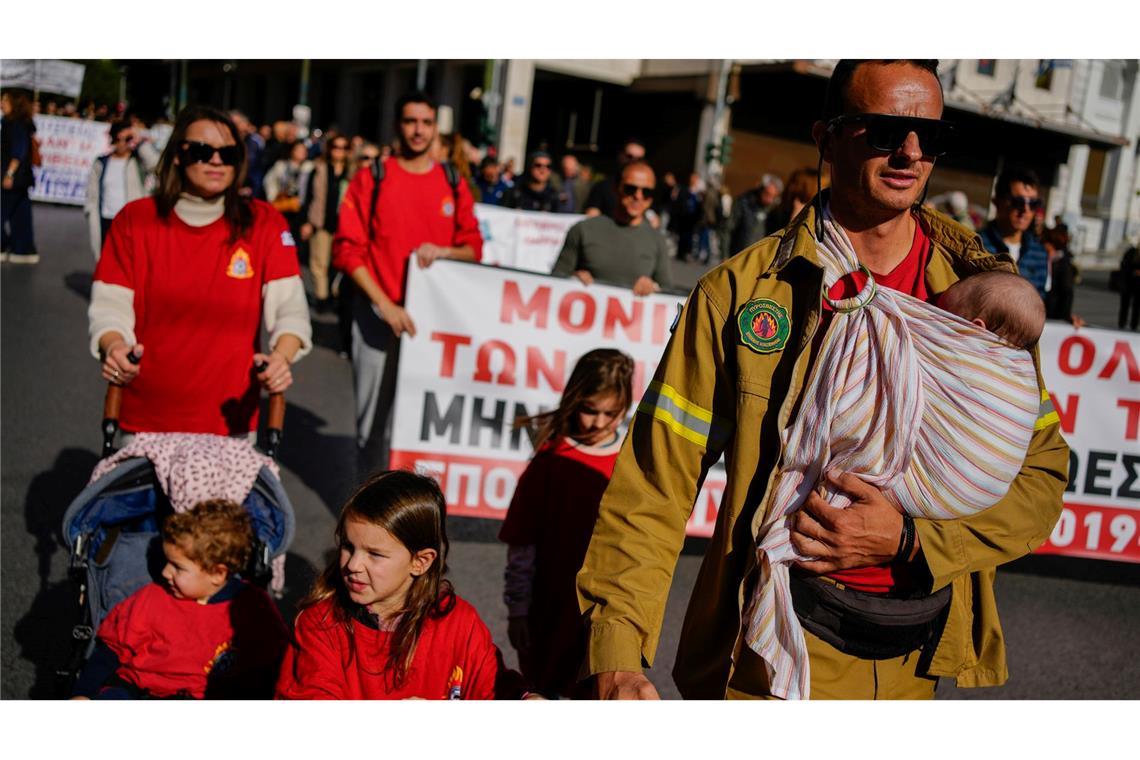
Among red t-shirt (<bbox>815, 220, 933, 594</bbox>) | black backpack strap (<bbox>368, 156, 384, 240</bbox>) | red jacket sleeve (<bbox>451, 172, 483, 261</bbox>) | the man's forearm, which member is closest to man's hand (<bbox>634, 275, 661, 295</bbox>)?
red jacket sleeve (<bbox>451, 172, 483, 261</bbox>)

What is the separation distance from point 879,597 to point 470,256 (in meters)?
4.39

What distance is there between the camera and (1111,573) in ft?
22.3

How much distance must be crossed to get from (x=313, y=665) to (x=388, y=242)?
12.2ft

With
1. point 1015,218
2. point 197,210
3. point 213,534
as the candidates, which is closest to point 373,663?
point 213,534

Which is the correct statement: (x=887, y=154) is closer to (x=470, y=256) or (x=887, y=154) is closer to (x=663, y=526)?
(x=663, y=526)

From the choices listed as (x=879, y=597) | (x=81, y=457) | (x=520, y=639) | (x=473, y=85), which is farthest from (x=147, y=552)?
(x=473, y=85)

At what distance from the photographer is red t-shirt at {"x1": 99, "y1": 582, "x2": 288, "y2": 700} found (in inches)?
130

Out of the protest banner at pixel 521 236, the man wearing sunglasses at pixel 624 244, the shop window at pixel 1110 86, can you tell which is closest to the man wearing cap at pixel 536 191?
the protest banner at pixel 521 236

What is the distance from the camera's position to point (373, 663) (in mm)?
2727

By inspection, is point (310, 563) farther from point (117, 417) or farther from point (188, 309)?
point (188, 309)

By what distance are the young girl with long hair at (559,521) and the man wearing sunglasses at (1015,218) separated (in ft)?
12.4

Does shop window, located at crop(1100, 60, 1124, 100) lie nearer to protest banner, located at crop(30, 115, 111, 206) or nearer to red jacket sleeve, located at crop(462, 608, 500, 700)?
protest banner, located at crop(30, 115, 111, 206)

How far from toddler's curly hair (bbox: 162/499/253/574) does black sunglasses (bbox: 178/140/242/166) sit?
4.25ft

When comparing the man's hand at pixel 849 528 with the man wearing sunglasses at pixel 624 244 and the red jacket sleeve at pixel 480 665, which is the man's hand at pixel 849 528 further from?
the man wearing sunglasses at pixel 624 244
